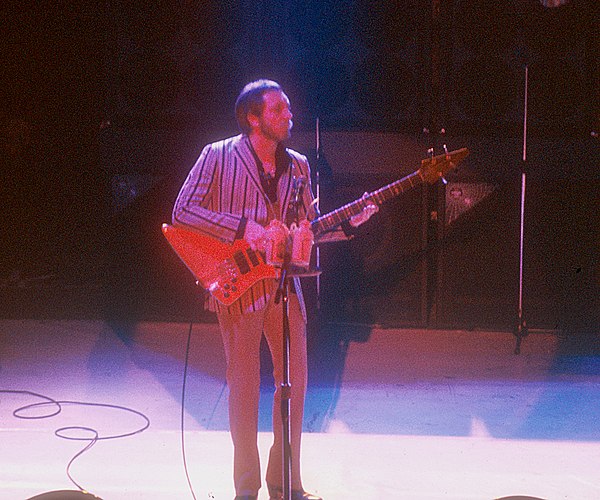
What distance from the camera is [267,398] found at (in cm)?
512

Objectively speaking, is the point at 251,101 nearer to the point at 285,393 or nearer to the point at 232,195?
the point at 232,195

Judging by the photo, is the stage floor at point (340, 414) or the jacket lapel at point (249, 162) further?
the stage floor at point (340, 414)

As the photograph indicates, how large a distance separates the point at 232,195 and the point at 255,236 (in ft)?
0.86

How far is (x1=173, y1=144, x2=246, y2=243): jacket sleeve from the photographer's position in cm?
312

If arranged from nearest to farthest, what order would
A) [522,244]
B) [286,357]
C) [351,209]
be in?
[286,357] < [351,209] < [522,244]

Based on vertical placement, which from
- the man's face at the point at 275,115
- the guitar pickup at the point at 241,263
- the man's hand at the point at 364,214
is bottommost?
the guitar pickup at the point at 241,263

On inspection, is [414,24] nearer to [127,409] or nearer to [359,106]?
[359,106]

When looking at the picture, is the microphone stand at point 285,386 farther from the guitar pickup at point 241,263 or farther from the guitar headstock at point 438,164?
the guitar headstock at point 438,164

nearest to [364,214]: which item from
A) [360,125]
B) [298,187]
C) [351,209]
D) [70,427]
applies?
[351,209]

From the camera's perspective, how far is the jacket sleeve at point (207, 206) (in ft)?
10.2

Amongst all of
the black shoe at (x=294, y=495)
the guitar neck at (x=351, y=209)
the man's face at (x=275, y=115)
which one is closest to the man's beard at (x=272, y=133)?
the man's face at (x=275, y=115)

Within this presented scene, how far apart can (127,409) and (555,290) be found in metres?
4.07

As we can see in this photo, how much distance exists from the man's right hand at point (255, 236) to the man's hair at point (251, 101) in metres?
0.47

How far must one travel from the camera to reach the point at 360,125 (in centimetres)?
696
